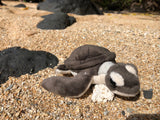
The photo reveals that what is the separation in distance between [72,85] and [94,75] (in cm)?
35

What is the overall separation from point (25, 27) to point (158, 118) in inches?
152

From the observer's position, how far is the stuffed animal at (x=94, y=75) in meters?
1.60

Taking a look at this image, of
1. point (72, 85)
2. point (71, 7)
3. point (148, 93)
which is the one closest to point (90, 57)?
point (72, 85)

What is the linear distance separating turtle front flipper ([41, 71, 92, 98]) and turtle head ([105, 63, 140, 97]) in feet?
0.98

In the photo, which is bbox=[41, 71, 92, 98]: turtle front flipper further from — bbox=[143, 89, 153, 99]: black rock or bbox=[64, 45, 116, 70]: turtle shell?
bbox=[143, 89, 153, 99]: black rock

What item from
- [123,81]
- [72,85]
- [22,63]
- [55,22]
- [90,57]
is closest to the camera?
[123,81]

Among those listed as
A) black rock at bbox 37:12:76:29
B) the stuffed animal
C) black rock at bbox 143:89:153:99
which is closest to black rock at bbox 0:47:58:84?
the stuffed animal

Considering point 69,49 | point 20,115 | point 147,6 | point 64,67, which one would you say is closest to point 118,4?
point 147,6

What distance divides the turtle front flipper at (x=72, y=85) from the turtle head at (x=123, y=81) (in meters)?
0.30

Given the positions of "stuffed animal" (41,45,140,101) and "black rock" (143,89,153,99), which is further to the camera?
"black rock" (143,89,153,99)

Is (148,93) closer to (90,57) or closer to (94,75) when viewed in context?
(94,75)

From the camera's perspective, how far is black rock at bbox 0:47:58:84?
222 centimetres

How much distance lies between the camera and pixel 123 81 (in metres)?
1.58

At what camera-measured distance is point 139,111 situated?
1767 mm
